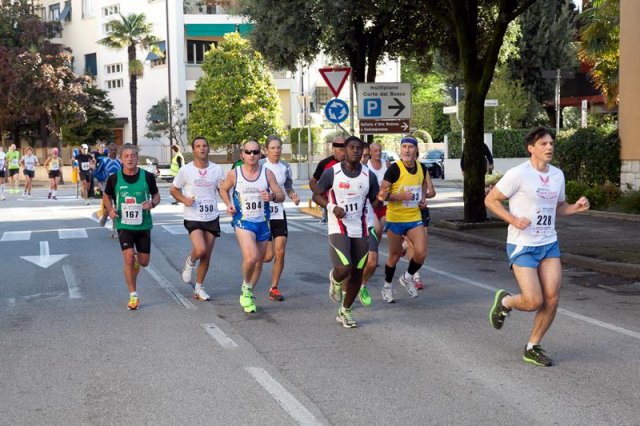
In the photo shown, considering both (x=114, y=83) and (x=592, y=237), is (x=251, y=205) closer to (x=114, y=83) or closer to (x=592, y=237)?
(x=592, y=237)

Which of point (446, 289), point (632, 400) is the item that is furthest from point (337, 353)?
point (446, 289)

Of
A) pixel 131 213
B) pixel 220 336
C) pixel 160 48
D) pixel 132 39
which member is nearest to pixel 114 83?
pixel 160 48

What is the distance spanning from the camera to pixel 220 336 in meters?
9.46

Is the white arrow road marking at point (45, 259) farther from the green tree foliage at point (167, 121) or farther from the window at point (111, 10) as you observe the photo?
the window at point (111, 10)

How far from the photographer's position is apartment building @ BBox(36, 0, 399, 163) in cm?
6266

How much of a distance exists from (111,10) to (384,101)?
4740 cm

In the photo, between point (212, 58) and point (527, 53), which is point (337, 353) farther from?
point (212, 58)

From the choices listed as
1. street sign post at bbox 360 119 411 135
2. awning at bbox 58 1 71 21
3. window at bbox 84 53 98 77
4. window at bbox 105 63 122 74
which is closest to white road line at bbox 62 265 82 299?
street sign post at bbox 360 119 411 135

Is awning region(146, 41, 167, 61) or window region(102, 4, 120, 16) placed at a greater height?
window region(102, 4, 120, 16)

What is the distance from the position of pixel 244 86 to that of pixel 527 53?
15.6m

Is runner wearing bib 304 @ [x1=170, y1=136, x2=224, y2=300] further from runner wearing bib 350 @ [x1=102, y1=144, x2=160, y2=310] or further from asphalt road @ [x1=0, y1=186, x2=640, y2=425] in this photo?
asphalt road @ [x1=0, y1=186, x2=640, y2=425]

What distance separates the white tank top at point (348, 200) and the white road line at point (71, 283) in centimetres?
407

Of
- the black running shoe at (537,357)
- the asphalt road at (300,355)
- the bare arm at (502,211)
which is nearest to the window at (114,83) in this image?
the asphalt road at (300,355)

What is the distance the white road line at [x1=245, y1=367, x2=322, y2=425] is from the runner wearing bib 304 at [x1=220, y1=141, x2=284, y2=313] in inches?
113
